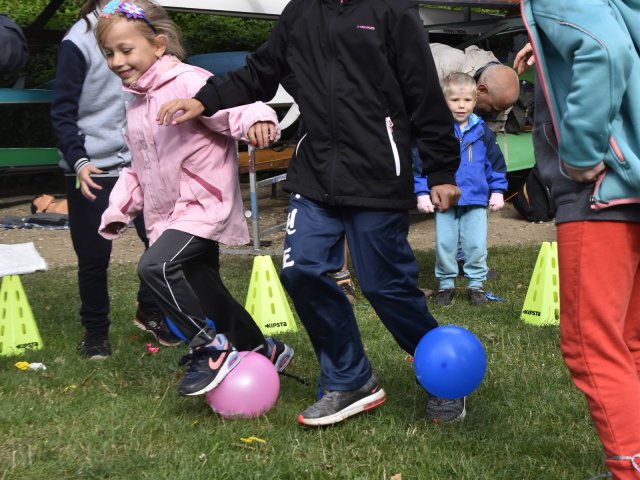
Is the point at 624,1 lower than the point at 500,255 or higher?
higher

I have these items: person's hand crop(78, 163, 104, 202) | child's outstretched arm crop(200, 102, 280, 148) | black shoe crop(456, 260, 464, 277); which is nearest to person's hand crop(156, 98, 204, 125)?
child's outstretched arm crop(200, 102, 280, 148)

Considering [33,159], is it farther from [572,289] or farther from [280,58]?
[572,289]

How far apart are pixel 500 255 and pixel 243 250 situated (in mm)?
2429

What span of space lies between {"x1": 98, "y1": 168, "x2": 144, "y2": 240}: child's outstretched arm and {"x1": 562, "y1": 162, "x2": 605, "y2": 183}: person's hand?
7.49 ft

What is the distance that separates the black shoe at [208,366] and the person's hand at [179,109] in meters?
0.95

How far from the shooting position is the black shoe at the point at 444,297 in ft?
22.4

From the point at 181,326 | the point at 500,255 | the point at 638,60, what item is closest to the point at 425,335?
the point at 181,326

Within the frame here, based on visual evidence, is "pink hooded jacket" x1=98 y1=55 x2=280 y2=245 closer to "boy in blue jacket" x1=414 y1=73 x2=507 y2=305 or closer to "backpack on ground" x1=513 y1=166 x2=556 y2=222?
"boy in blue jacket" x1=414 y1=73 x2=507 y2=305

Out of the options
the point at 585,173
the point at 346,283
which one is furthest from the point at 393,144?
the point at 346,283

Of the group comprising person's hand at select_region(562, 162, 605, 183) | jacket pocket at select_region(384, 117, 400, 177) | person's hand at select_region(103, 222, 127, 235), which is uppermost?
person's hand at select_region(562, 162, 605, 183)

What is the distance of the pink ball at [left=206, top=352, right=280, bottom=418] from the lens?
4047mm

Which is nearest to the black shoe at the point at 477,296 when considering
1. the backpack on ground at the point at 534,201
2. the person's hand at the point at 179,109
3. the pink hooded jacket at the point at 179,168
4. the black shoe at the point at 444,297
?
the black shoe at the point at 444,297

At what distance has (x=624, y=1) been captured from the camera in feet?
9.18

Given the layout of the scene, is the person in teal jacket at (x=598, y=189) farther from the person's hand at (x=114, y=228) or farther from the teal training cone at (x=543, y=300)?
the teal training cone at (x=543, y=300)
